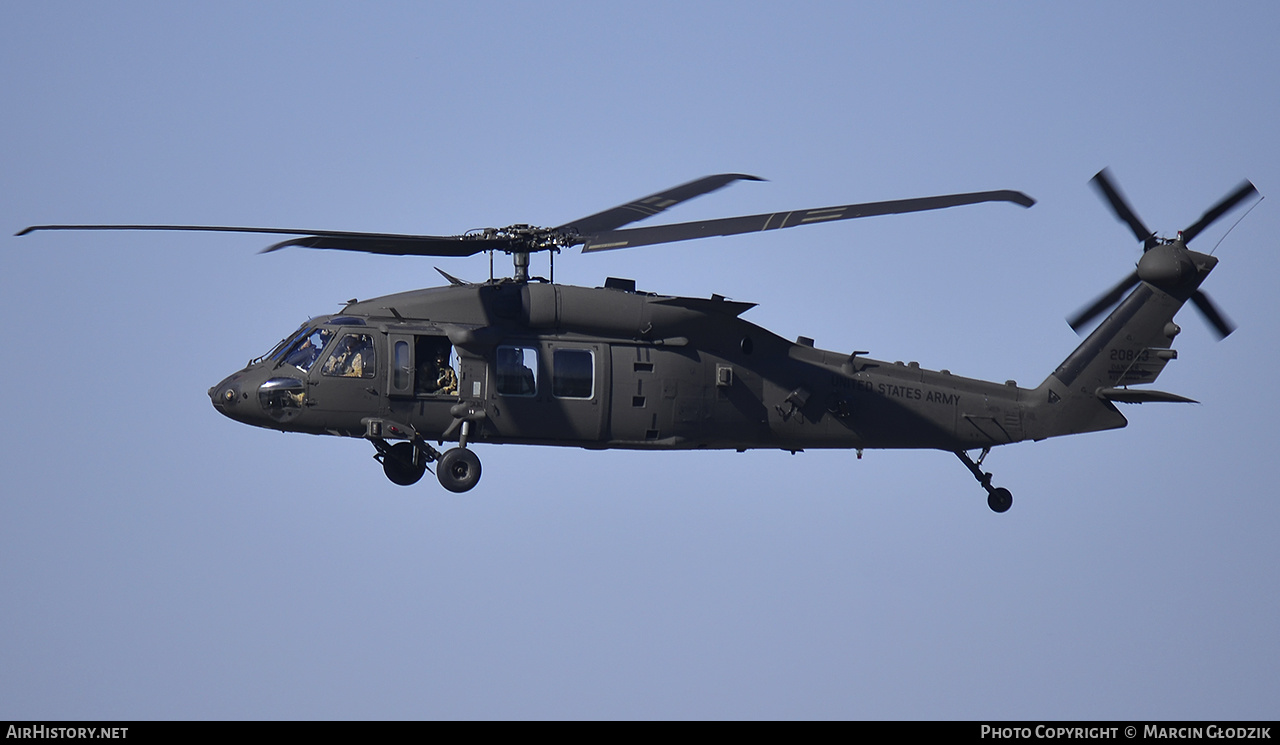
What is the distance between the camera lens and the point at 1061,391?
28.6 meters

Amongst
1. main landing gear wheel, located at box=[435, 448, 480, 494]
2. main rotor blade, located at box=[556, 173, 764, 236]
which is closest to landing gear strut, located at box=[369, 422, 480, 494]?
main landing gear wheel, located at box=[435, 448, 480, 494]

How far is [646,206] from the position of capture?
25.3m

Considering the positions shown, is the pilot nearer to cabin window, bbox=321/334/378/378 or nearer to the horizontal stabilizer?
cabin window, bbox=321/334/378/378

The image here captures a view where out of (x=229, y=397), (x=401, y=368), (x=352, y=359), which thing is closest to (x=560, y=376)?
(x=401, y=368)

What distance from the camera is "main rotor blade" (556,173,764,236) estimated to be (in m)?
25.1

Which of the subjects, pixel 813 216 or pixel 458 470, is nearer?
pixel 813 216

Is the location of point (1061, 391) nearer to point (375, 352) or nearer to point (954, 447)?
point (954, 447)

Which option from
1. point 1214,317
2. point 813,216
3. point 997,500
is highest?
point 813,216

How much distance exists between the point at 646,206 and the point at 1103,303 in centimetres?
958

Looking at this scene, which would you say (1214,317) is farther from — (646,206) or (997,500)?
(646,206)

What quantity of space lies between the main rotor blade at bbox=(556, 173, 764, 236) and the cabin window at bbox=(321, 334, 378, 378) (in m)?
3.60

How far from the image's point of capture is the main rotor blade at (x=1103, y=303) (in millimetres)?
29266

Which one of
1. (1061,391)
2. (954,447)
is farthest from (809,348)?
(1061,391)

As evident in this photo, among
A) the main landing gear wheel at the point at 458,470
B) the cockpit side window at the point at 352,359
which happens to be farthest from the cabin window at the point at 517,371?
the cockpit side window at the point at 352,359
